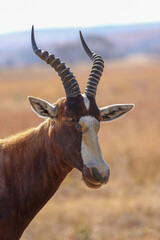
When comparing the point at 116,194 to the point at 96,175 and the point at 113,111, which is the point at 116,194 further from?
the point at 96,175

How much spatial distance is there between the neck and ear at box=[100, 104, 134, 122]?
0.96 m

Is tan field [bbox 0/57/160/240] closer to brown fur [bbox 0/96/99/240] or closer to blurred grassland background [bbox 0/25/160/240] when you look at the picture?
blurred grassland background [bbox 0/25/160/240]

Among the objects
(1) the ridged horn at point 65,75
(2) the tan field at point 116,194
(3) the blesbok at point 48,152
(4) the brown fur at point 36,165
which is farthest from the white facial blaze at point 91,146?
(2) the tan field at point 116,194

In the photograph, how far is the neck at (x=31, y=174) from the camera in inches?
287

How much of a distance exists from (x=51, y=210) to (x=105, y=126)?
33.2 ft

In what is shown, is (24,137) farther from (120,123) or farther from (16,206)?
(120,123)

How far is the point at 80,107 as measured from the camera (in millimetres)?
7176

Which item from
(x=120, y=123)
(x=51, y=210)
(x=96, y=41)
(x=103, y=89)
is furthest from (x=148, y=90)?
(x=96, y=41)

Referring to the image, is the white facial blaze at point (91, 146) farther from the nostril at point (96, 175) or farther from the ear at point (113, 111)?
the ear at point (113, 111)

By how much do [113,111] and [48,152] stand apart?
4.50 ft

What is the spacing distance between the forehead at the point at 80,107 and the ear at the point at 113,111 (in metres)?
0.50

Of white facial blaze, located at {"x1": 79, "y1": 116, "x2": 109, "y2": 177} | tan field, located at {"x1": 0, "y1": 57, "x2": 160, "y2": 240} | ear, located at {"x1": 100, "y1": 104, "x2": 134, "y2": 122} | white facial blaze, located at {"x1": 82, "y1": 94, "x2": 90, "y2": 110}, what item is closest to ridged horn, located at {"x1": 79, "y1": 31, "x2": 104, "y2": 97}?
white facial blaze, located at {"x1": 82, "y1": 94, "x2": 90, "y2": 110}

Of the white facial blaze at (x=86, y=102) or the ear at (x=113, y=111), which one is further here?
the ear at (x=113, y=111)

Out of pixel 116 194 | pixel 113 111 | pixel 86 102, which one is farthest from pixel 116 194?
pixel 86 102
